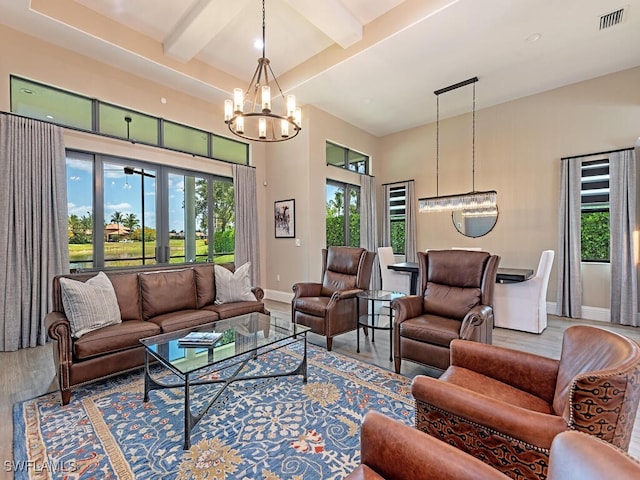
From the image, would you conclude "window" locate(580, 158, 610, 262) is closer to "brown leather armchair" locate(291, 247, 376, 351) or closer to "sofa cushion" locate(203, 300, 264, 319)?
"brown leather armchair" locate(291, 247, 376, 351)

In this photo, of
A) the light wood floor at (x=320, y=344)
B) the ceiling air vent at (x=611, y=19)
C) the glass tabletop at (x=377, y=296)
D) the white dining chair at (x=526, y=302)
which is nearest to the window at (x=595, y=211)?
the light wood floor at (x=320, y=344)

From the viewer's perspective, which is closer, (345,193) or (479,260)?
(479,260)

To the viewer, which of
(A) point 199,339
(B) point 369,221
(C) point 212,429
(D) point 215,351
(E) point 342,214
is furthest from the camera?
(B) point 369,221

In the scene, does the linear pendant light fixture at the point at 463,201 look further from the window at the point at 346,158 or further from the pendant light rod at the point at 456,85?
the window at the point at 346,158

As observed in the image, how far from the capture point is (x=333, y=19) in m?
3.70

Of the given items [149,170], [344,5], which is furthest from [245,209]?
[344,5]

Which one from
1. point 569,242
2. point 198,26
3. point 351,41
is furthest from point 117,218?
point 569,242

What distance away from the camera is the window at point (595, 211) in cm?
478

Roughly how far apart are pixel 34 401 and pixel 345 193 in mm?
5854

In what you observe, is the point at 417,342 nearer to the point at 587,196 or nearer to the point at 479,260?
the point at 479,260

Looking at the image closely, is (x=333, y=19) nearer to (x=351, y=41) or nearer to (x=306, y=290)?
Answer: (x=351, y=41)

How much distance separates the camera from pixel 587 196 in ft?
16.2

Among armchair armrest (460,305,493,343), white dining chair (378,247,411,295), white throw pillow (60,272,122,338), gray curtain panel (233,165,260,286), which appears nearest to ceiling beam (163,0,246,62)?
gray curtain panel (233,165,260,286)

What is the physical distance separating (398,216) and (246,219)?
3.66 meters
